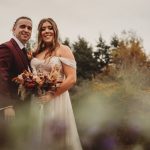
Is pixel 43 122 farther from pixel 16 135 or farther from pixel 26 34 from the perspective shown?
pixel 26 34

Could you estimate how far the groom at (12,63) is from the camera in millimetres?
5820

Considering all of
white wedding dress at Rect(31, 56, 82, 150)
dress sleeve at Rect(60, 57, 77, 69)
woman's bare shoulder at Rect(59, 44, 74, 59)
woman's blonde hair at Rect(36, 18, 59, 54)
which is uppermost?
woman's blonde hair at Rect(36, 18, 59, 54)

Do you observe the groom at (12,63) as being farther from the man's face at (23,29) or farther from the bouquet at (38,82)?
the bouquet at (38,82)

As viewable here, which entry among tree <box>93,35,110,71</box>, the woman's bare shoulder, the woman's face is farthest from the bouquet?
tree <box>93,35,110,71</box>

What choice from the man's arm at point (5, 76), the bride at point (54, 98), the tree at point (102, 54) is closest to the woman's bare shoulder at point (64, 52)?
the bride at point (54, 98)

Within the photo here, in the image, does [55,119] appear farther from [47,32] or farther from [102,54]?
[102,54]

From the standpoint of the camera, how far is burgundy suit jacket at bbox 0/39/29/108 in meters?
5.83

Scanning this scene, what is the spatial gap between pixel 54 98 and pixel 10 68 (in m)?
0.63

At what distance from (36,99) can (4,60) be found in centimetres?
60

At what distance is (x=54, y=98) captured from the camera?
19.7ft

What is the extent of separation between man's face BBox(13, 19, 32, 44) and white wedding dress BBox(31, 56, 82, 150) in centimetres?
30

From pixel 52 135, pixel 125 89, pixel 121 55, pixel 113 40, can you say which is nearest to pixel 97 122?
pixel 52 135

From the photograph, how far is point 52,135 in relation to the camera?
6012 millimetres

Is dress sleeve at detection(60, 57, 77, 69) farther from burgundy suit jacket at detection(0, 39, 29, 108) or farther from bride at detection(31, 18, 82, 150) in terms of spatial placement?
burgundy suit jacket at detection(0, 39, 29, 108)
